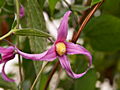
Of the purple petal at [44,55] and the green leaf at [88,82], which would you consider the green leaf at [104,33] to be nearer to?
the green leaf at [88,82]

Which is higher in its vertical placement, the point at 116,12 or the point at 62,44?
the point at 62,44

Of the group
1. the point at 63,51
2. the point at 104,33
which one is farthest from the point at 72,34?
the point at 63,51

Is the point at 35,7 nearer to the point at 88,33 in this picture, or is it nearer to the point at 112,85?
the point at 88,33

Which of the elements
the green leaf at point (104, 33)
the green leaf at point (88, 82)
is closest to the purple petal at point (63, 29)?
the green leaf at point (88, 82)

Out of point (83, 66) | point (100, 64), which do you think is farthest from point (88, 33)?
point (100, 64)

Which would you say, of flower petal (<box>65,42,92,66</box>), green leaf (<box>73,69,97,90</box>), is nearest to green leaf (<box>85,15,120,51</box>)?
green leaf (<box>73,69,97,90</box>)

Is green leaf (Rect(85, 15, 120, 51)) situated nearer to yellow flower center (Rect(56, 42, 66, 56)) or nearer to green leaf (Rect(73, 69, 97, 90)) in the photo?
green leaf (Rect(73, 69, 97, 90))
